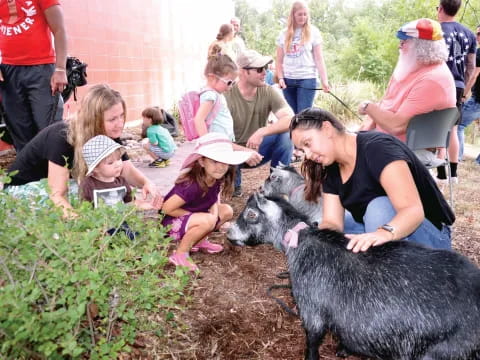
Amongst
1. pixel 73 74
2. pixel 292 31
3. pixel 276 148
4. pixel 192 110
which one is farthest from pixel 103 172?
pixel 292 31

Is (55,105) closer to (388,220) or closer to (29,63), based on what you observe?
(29,63)

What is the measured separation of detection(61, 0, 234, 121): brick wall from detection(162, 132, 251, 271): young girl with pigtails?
3705 millimetres

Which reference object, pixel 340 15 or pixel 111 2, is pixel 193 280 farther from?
pixel 340 15

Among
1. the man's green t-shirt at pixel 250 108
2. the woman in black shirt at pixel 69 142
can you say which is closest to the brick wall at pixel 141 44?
the man's green t-shirt at pixel 250 108

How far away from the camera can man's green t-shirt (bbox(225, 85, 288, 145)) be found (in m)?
5.25

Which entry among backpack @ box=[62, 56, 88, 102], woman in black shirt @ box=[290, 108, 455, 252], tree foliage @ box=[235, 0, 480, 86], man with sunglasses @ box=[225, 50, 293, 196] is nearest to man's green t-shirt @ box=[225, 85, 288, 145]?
man with sunglasses @ box=[225, 50, 293, 196]

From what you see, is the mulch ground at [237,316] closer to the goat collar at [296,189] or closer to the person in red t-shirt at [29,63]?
the goat collar at [296,189]

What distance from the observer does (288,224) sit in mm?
2957

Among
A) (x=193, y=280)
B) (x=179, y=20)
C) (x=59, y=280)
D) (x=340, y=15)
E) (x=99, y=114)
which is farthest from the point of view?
(x=340, y=15)

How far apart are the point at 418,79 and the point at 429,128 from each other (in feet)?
1.40

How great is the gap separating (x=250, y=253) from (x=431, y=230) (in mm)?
1727

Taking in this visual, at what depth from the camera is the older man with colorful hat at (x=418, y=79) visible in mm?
Answer: 3688

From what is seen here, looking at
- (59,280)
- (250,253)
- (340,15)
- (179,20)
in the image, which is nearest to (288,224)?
(250,253)

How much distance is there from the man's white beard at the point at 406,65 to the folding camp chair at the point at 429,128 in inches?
16.3
